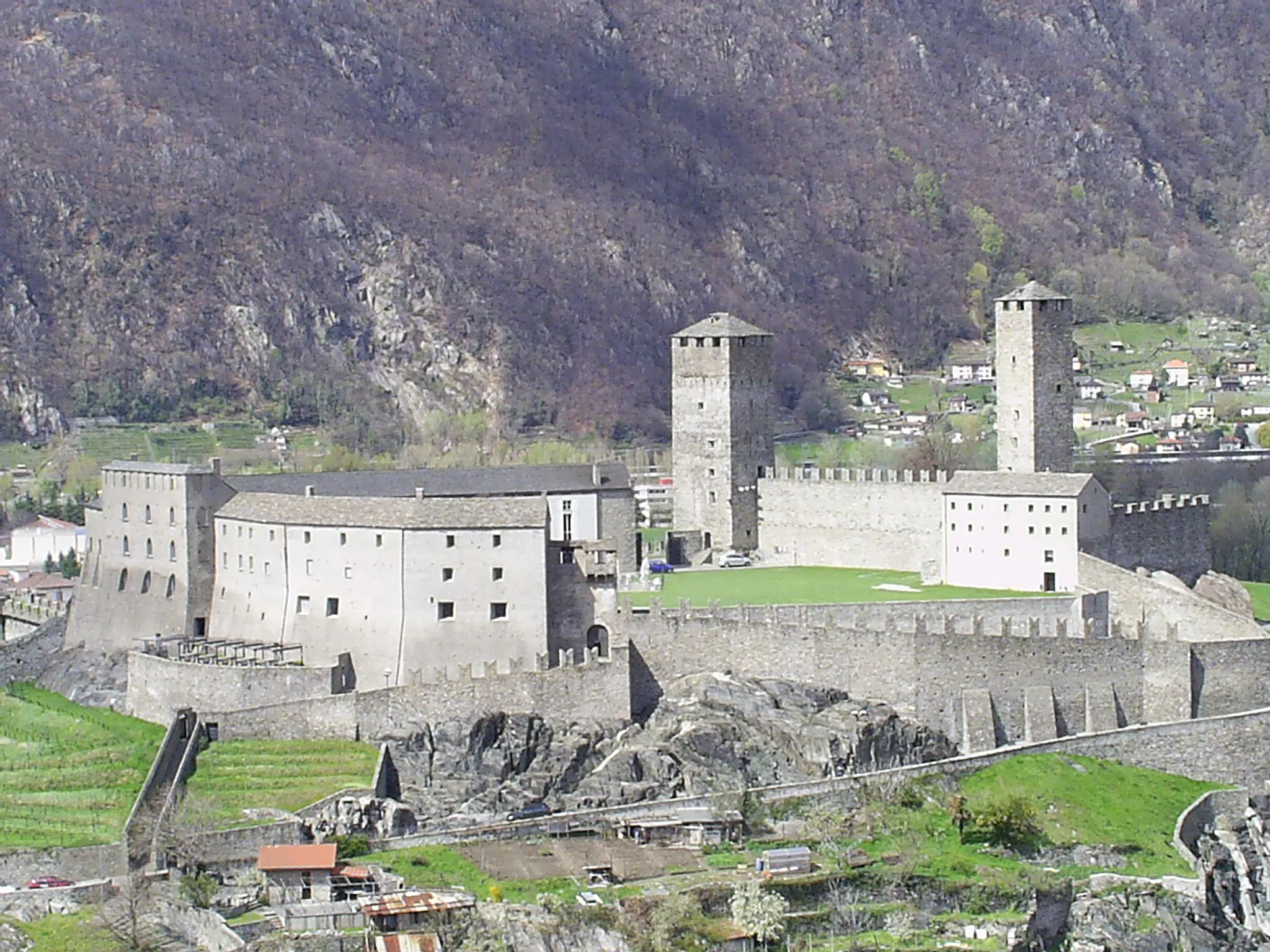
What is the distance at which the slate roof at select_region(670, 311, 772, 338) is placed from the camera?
95.7 metres

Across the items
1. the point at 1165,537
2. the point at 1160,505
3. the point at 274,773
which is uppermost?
the point at 1160,505

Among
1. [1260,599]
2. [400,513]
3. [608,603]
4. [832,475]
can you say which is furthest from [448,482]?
[1260,599]

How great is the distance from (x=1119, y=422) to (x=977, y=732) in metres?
98.3

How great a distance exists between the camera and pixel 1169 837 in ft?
243

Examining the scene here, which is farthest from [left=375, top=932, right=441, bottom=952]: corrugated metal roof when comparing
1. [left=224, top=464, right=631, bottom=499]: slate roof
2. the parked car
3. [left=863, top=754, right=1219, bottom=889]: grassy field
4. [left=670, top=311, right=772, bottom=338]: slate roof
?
[left=670, top=311, right=772, bottom=338]: slate roof

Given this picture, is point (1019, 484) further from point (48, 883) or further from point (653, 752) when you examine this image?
point (48, 883)

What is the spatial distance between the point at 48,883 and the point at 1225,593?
3868 cm

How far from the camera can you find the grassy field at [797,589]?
83625mm

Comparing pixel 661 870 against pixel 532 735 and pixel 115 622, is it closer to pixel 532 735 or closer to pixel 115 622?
pixel 532 735

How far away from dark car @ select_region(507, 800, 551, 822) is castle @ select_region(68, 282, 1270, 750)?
409cm

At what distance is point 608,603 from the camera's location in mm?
82562

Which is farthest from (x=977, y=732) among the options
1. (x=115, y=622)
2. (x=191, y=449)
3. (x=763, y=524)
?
(x=191, y=449)

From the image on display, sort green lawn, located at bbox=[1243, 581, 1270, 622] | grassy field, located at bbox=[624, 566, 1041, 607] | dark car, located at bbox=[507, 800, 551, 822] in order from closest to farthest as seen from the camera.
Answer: dark car, located at bbox=[507, 800, 551, 822] < grassy field, located at bbox=[624, 566, 1041, 607] < green lawn, located at bbox=[1243, 581, 1270, 622]

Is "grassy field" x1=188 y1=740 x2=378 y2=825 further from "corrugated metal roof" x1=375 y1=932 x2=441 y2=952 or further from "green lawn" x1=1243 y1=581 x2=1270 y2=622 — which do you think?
"green lawn" x1=1243 y1=581 x2=1270 y2=622
